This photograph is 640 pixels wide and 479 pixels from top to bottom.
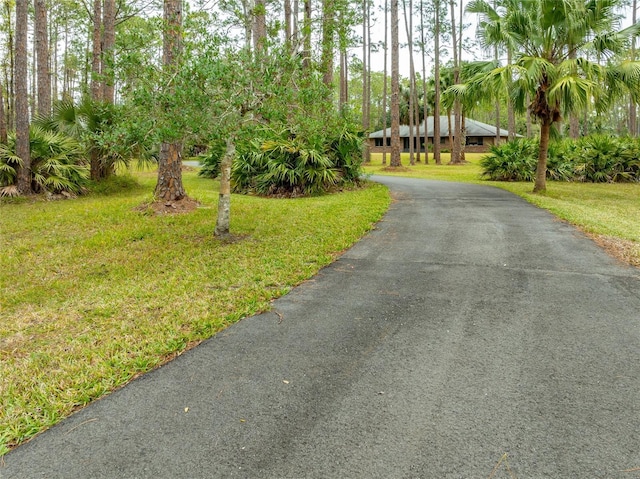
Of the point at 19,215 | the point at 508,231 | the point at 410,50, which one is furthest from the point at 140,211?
the point at 410,50

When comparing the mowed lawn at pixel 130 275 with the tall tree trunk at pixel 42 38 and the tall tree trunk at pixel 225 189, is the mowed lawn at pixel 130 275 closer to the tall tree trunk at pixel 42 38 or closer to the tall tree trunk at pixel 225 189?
the tall tree trunk at pixel 225 189

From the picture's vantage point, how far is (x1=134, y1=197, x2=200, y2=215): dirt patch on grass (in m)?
8.91

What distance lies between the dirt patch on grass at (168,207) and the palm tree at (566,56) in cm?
815

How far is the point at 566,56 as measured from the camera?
11688mm

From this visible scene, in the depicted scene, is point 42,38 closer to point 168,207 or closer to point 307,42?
point 168,207

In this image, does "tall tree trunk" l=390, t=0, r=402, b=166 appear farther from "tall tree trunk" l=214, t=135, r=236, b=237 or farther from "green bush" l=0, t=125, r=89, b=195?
"tall tree trunk" l=214, t=135, r=236, b=237

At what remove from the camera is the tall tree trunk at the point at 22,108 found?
10.5 m

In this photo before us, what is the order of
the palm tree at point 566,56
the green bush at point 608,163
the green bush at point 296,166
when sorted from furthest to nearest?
the green bush at point 608,163 < the green bush at point 296,166 < the palm tree at point 566,56

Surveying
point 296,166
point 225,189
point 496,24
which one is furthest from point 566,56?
point 225,189

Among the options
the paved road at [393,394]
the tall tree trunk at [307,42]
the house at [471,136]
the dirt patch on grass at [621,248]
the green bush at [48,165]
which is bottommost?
the paved road at [393,394]

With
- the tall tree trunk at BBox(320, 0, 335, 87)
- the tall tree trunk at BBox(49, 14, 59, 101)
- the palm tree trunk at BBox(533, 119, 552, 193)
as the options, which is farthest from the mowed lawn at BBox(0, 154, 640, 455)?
the tall tree trunk at BBox(49, 14, 59, 101)

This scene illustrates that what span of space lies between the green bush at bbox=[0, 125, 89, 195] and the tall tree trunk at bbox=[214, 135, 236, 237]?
6133mm

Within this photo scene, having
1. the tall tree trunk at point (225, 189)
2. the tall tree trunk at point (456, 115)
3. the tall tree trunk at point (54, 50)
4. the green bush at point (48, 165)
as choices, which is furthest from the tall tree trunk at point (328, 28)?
the tall tree trunk at point (54, 50)

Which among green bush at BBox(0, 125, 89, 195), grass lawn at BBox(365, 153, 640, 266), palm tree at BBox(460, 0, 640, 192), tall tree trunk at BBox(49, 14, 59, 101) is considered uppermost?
tall tree trunk at BBox(49, 14, 59, 101)
